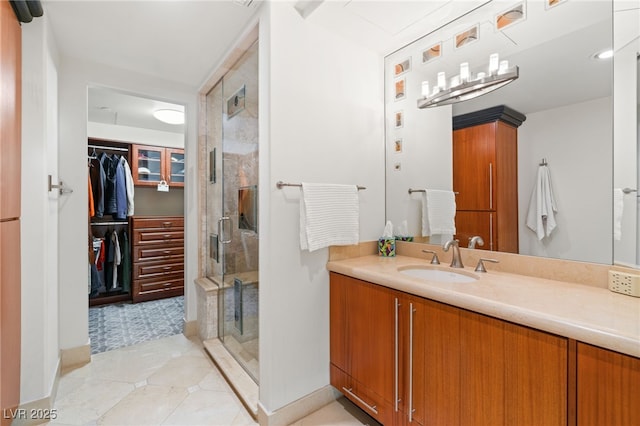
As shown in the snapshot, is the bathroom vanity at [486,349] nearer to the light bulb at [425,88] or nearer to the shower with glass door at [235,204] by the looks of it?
the shower with glass door at [235,204]

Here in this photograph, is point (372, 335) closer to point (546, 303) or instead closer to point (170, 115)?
point (546, 303)

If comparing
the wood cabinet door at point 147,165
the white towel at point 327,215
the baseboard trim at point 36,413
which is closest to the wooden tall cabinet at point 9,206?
the baseboard trim at point 36,413

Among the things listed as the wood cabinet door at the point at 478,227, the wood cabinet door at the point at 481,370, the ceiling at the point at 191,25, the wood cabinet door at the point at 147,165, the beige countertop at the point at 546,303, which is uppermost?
the ceiling at the point at 191,25

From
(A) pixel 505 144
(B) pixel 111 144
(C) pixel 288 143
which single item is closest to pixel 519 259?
(A) pixel 505 144

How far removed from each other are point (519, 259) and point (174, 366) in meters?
2.53

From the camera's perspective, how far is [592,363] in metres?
0.83

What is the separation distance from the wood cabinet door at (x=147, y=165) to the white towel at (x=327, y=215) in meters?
3.52

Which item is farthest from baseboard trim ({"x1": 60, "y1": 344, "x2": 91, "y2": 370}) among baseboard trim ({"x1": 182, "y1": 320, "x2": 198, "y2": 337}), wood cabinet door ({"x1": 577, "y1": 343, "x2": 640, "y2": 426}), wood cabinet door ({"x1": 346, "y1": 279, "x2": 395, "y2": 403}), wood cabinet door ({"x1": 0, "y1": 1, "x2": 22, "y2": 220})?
wood cabinet door ({"x1": 577, "y1": 343, "x2": 640, "y2": 426})

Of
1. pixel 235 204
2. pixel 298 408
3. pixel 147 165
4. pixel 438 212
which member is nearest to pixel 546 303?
pixel 438 212

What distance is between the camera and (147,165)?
13.7 ft

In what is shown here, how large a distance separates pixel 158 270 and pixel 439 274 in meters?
3.73

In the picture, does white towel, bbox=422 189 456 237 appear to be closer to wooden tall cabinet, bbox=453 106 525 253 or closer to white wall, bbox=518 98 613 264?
wooden tall cabinet, bbox=453 106 525 253

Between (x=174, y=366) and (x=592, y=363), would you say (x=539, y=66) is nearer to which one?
(x=592, y=363)

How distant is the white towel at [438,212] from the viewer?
1.81 m
